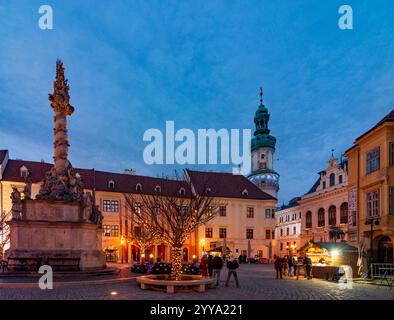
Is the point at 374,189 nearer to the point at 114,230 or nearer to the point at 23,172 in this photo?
the point at 114,230

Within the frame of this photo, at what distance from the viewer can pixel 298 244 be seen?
3031 inches

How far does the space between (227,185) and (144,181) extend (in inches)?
525

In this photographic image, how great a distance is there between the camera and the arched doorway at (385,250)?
96.9 ft

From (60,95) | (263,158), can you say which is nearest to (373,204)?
(60,95)

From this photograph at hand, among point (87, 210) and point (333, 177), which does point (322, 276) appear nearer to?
point (87, 210)

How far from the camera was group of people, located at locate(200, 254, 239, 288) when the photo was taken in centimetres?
1845

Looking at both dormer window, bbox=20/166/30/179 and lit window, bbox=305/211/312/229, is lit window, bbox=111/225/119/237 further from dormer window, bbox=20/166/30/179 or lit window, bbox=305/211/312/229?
lit window, bbox=305/211/312/229

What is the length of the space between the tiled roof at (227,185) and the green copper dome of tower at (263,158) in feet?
71.4

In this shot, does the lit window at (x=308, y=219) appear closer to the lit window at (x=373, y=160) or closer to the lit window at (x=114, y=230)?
the lit window at (x=114, y=230)

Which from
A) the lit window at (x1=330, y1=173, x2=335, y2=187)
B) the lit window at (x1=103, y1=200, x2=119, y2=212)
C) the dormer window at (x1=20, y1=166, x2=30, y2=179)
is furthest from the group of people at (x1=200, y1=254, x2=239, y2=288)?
the lit window at (x1=330, y1=173, x2=335, y2=187)

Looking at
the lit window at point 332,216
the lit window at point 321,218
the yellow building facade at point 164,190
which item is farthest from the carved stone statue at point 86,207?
the lit window at point 321,218

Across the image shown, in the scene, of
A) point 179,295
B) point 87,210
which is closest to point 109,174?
point 87,210
